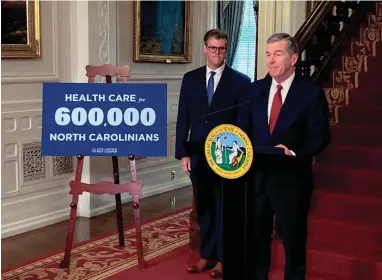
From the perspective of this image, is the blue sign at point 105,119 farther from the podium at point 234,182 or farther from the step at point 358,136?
the step at point 358,136

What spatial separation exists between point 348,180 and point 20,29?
332 cm

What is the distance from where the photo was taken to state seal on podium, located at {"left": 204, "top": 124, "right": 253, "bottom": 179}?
8.99 ft

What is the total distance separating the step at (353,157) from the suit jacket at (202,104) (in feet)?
4.78

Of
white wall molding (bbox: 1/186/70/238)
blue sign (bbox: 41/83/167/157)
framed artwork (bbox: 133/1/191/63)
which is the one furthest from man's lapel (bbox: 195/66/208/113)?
framed artwork (bbox: 133/1/191/63)

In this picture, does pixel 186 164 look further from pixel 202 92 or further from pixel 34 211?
pixel 34 211

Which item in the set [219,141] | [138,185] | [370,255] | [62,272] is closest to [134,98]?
[138,185]

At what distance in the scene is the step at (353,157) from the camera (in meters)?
4.96

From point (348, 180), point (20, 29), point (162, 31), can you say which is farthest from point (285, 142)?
point (162, 31)

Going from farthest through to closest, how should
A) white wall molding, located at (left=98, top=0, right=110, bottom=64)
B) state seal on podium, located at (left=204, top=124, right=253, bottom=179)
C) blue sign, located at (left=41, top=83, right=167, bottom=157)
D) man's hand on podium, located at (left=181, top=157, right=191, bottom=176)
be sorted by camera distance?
white wall molding, located at (left=98, top=0, right=110, bottom=64) → blue sign, located at (left=41, top=83, right=167, bottom=157) → man's hand on podium, located at (left=181, top=157, right=191, bottom=176) → state seal on podium, located at (left=204, top=124, right=253, bottom=179)

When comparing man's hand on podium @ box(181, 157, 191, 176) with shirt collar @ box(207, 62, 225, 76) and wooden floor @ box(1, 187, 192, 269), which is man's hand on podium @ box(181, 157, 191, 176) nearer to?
shirt collar @ box(207, 62, 225, 76)

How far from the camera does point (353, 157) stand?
5059 millimetres

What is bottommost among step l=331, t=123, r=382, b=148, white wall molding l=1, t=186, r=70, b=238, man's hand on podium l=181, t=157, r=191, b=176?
white wall molding l=1, t=186, r=70, b=238

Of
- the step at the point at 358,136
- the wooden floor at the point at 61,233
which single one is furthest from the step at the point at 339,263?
the wooden floor at the point at 61,233

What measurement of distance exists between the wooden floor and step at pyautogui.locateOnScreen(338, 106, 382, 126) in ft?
7.38
